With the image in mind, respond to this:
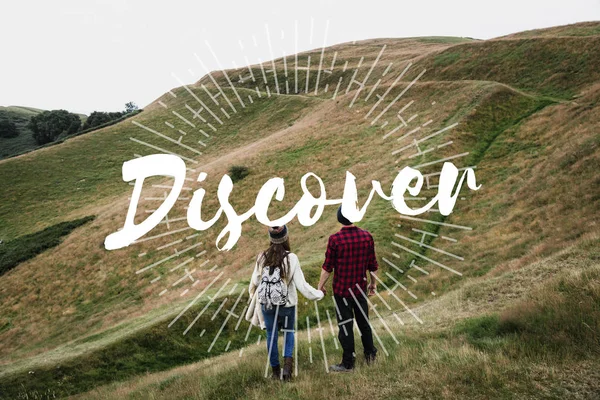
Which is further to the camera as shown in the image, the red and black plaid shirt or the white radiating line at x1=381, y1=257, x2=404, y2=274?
the white radiating line at x1=381, y1=257, x2=404, y2=274

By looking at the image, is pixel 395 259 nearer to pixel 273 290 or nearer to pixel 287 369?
pixel 287 369

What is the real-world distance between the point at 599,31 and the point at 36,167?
261ft

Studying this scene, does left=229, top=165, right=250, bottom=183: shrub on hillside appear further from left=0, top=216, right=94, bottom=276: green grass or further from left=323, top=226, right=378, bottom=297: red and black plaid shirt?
left=323, top=226, right=378, bottom=297: red and black plaid shirt

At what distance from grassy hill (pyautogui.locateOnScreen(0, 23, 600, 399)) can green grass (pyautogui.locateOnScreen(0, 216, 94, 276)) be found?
4.70ft

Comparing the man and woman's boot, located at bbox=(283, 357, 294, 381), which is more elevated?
the man

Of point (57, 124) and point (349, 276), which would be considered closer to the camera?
point (349, 276)

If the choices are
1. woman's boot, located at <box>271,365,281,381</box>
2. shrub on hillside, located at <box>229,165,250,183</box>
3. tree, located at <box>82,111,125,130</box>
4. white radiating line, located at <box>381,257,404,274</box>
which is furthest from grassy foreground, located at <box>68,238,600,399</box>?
tree, located at <box>82,111,125,130</box>

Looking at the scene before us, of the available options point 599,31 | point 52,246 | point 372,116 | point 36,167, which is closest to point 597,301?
point 372,116

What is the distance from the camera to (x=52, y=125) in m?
89.4

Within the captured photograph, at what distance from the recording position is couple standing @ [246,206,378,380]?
19.7 ft

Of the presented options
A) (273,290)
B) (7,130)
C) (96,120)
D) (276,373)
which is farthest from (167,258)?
(7,130)

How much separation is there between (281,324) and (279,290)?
27.4 inches

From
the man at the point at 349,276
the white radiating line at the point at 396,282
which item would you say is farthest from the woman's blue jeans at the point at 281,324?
the white radiating line at the point at 396,282

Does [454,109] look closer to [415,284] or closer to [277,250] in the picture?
[415,284]
